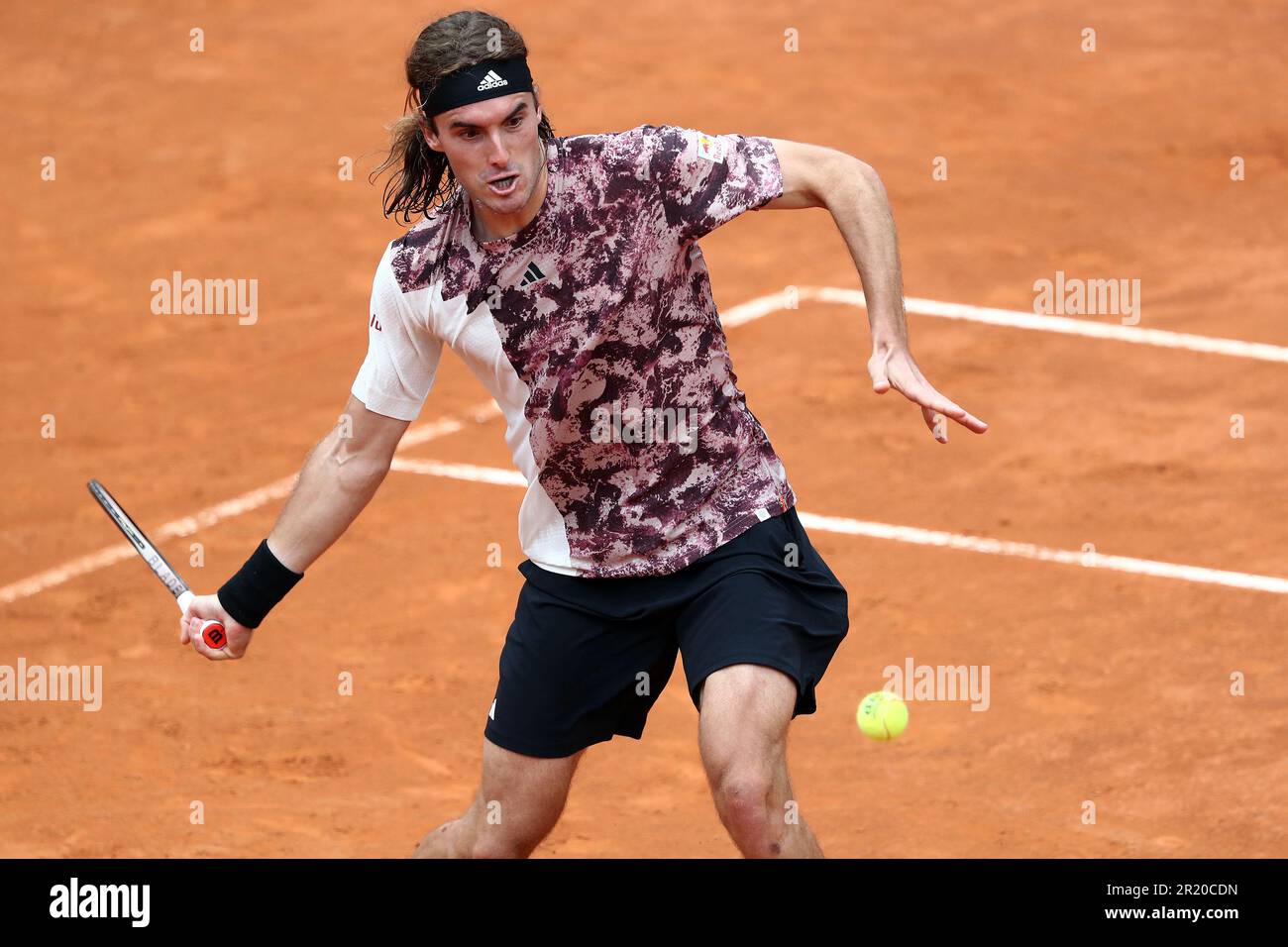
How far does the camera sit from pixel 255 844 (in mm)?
7043

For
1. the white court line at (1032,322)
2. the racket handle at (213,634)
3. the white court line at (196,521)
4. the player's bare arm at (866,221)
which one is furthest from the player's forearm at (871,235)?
the white court line at (1032,322)

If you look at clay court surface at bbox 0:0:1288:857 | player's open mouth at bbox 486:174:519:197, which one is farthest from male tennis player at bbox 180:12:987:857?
clay court surface at bbox 0:0:1288:857

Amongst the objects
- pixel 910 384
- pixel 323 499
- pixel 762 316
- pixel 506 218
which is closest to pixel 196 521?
pixel 762 316

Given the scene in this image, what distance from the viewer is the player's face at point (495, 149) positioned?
17.0 feet

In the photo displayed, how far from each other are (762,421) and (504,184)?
497cm

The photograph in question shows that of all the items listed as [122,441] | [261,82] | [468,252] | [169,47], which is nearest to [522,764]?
[468,252]

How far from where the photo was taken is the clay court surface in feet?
24.1

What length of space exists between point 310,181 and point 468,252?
8329mm

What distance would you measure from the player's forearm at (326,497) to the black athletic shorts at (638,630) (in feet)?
1.84

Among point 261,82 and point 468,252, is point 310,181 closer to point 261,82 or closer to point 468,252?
point 261,82

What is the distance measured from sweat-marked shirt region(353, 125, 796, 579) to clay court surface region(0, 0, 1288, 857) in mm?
1868

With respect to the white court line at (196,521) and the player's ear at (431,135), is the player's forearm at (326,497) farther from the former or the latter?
the white court line at (196,521)

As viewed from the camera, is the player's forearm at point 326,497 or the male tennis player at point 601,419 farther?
the player's forearm at point 326,497

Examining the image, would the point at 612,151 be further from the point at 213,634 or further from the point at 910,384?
the point at 213,634
